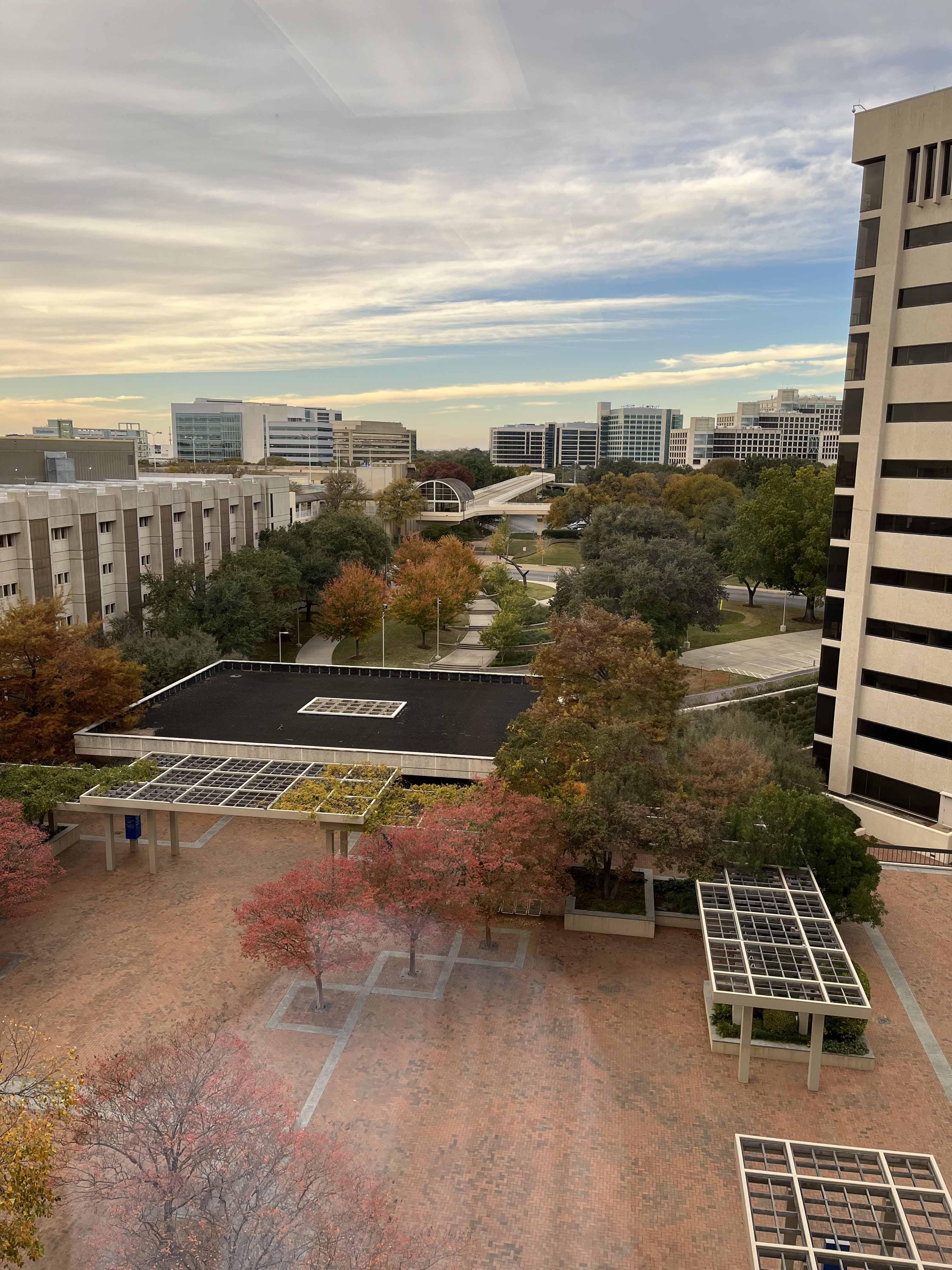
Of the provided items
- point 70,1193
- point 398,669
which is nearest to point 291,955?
point 70,1193

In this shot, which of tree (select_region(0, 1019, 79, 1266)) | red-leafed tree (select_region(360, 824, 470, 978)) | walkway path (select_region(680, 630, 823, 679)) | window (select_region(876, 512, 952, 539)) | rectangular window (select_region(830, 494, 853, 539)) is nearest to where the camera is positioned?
tree (select_region(0, 1019, 79, 1266))

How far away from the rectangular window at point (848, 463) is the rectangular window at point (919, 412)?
132 cm

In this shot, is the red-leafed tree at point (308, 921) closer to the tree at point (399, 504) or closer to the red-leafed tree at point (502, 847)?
the red-leafed tree at point (502, 847)

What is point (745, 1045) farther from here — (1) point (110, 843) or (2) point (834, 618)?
(2) point (834, 618)

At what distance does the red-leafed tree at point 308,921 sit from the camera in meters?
18.0

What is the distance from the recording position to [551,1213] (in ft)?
45.0

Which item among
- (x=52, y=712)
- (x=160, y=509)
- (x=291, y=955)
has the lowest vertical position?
(x=291, y=955)

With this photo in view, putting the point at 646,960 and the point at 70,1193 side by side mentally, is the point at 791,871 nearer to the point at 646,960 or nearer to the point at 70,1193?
the point at 646,960

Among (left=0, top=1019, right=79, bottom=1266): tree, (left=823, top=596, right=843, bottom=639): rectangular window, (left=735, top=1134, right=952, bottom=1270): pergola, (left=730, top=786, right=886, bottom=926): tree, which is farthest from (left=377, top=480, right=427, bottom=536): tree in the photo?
(left=735, top=1134, right=952, bottom=1270): pergola

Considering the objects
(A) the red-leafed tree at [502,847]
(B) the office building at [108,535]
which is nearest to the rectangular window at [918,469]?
(A) the red-leafed tree at [502,847]

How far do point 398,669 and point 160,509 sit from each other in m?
17.9

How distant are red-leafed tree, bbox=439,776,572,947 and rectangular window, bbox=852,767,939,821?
13.8m

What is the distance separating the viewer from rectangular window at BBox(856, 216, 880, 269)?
28.2 metres

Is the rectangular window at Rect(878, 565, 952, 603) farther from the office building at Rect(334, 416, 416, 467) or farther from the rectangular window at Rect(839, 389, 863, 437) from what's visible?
the office building at Rect(334, 416, 416, 467)
